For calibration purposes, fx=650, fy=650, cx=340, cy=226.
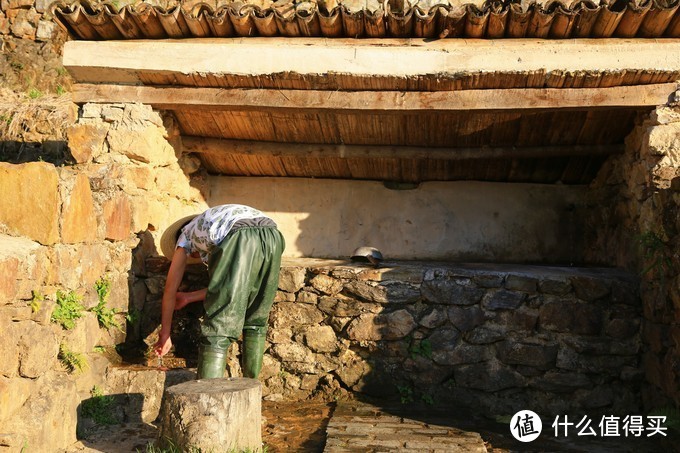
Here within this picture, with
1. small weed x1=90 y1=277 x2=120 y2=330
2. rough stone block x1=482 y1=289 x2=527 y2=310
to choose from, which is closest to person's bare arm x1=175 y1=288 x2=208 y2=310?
small weed x1=90 y1=277 x2=120 y2=330

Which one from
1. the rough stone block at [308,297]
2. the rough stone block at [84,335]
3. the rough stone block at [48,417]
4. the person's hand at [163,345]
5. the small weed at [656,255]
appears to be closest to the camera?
the rough stone block at [48,417]

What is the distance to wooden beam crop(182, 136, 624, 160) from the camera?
18.1ft

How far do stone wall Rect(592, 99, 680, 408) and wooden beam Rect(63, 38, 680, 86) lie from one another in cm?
48

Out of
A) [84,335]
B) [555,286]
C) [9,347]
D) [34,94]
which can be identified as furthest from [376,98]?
[34,94]

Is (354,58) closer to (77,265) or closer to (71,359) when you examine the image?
(77,265)

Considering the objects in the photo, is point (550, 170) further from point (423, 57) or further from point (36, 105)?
point (36, 105)

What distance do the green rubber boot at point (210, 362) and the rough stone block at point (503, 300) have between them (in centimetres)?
202

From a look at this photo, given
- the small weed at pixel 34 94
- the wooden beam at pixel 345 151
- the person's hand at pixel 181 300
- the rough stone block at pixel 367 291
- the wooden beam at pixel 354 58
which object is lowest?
the person's hand at pixel 181 300

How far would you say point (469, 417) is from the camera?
4578 millimetres

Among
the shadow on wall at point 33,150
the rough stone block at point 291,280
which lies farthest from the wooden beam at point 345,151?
the shadow on wall at point 33,150

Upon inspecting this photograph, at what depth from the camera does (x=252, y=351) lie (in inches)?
169

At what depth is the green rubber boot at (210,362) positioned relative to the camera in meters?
3.83

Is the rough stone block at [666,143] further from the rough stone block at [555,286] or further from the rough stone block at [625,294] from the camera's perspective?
the rough stone block at [555,286]

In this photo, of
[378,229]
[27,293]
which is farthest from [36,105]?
[27,293]
